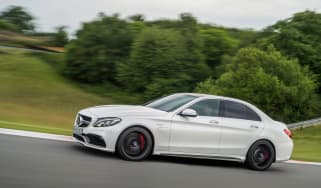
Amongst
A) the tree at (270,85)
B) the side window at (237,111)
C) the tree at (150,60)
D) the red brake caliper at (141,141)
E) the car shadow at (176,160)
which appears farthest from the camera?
the tree at (150,60)

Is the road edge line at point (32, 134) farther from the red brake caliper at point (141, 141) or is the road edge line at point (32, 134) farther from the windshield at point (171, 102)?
the red brake caliper at point (141, 141)

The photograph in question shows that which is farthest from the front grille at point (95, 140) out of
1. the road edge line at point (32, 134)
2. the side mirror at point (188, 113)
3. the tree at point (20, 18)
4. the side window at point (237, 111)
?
the tree at point (20, 18)

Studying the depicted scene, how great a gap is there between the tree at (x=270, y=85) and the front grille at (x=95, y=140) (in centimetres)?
4444

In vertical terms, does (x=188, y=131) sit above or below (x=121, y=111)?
below

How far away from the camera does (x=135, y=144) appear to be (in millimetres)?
10711

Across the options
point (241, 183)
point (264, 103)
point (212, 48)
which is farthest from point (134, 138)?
point (212, 48)

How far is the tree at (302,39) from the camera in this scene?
6831 cm

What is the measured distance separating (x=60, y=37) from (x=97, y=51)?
634 inches

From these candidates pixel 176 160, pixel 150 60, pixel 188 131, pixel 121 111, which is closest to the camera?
pixel 121 111

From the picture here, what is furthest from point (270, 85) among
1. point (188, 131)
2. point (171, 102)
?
point (188, 131)

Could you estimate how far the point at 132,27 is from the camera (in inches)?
3290

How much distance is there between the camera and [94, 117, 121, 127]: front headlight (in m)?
10.6

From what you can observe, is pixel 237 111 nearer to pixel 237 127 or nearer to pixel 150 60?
pixel 237 127

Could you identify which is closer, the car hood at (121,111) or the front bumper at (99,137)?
the front bumper at (99,137)
